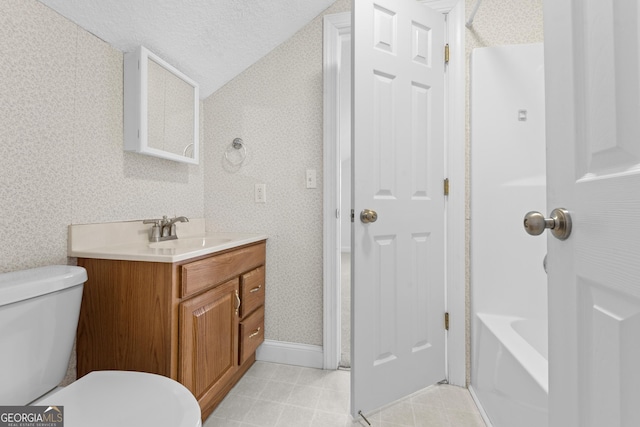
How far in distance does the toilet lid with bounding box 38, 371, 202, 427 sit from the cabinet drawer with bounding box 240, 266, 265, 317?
69 centimetres

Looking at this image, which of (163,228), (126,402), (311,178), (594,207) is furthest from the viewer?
(311,178)

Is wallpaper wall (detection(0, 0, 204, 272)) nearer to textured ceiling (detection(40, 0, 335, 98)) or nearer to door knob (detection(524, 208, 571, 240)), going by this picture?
textured ceiling (detection(40, 0, 335, 98))

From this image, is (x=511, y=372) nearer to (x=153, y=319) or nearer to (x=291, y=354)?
(x=291, y=354)

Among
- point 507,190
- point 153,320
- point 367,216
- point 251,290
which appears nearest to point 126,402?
point 153,320

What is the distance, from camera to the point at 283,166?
6.12 ft

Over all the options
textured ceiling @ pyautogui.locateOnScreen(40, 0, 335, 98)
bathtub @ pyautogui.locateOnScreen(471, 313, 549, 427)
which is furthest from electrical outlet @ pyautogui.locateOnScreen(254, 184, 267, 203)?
bathtub @ pyautogui.locateOnScreen(471, 313, 549, 427)

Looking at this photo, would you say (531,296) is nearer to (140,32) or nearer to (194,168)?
(194,168)

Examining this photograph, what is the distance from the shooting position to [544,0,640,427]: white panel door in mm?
392

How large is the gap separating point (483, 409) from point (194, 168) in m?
2.07

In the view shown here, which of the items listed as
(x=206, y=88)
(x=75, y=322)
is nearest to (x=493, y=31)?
Answer: (x=206, y=88)

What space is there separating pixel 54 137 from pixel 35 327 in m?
0.69

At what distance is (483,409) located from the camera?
4.58 feet

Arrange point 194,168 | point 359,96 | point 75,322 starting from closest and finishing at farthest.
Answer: point 75,322, point 359,96, point 194,168

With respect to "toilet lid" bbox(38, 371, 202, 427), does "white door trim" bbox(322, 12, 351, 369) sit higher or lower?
higher
